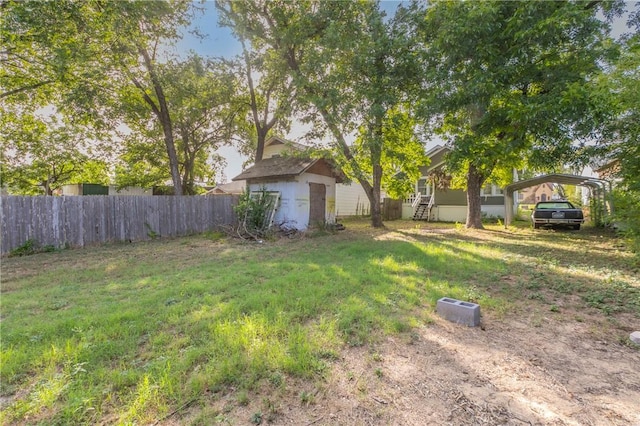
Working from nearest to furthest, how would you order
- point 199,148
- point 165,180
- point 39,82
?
point 39,82 → point 199,148 → point 165,180

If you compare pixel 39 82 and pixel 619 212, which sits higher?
pixel 39 82

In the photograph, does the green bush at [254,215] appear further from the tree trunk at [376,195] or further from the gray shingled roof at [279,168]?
the tree trunk at [376,195]

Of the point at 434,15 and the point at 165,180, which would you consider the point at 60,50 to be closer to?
the point at 434,15

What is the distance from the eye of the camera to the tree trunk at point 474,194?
1196 cm

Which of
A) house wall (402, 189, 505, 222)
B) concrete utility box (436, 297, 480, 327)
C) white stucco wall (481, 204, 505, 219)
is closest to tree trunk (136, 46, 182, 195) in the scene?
concrete utility box (436, 297, 480, 327)

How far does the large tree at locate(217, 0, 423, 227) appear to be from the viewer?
927 cm

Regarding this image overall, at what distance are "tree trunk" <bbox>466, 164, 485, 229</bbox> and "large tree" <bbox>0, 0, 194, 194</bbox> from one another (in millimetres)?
12850

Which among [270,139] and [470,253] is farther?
[270,139]

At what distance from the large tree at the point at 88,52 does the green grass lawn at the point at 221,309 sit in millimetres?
A: 5712

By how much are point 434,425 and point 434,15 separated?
10474 millimetres

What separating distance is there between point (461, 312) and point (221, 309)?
9.60 ft

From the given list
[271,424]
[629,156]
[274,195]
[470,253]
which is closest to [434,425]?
[271,424]

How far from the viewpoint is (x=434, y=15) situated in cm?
857

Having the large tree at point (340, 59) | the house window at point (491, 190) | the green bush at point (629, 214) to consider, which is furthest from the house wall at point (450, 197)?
the green bush at point (629, 214)
